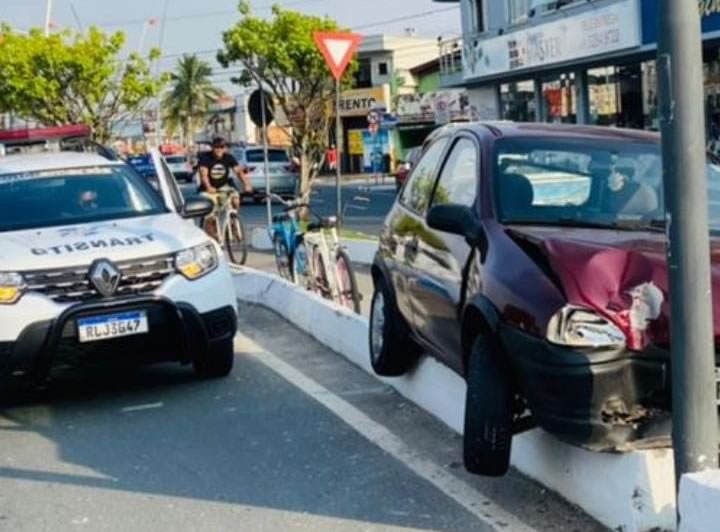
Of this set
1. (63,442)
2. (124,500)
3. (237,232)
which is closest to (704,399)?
(124,500)

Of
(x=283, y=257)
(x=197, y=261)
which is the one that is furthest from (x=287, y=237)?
(x=197, y=261)

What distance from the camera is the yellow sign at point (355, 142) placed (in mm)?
59156

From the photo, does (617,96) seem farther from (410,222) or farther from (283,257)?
(410,222)

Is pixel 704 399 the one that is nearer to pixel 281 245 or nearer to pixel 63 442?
pixel 63 442

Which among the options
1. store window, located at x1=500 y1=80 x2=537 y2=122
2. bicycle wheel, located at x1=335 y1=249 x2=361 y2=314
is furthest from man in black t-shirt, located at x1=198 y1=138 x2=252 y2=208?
store window, located at x1=500 y1=80 x2=537 y2=122

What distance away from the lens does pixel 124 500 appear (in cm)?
548

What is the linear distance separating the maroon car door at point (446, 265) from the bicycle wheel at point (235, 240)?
9520mm

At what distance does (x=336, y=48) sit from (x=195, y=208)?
209 inches

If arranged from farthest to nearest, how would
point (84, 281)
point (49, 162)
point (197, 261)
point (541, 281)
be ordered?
1. point (49, 162)
2. point (197, 261)
3. point (84, 281)
4. point (541, 281)

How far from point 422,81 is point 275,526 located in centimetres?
5674

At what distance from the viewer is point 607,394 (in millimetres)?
4402

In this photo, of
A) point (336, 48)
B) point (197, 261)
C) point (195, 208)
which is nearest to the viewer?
point (197, 261)

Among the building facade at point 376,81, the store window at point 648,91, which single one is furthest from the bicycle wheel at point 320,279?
the building facade at point 376,81

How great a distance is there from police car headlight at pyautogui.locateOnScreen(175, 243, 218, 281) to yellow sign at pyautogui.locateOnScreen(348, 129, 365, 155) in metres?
51.0
